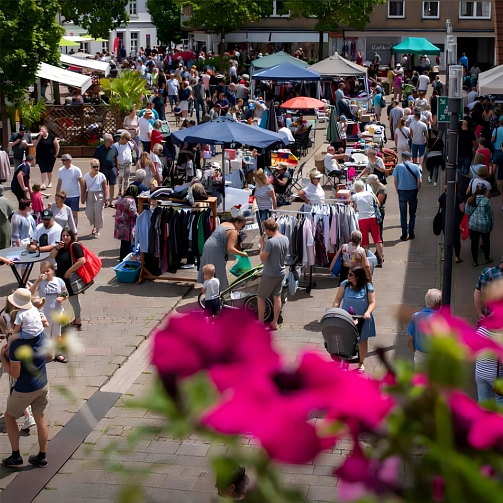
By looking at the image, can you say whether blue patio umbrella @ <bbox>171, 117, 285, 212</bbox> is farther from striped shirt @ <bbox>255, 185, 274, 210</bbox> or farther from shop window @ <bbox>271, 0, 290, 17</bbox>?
shop window @ <bbox>271, 0, 290, 17</bbox>

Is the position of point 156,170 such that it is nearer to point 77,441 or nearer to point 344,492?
point 77,441

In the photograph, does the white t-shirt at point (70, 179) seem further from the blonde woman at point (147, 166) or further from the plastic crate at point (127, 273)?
the plastic crate at point (127, 273)

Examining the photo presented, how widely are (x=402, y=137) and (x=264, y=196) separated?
737 centimetres

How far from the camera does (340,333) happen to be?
28.2 ft

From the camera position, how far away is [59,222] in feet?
41.6

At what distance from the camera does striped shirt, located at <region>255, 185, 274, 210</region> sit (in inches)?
541

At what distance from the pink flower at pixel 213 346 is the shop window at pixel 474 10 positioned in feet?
190

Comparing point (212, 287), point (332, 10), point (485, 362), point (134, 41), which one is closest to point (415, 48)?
point (332, 10)

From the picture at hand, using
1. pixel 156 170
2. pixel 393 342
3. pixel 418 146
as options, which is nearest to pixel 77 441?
pixel 393 342

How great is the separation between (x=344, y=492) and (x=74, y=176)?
14505 millimetres

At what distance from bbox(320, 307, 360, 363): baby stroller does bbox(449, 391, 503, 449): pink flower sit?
25.4 ft

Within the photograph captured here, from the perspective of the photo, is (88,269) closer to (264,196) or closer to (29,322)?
(29,322)

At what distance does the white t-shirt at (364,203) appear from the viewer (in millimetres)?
13086

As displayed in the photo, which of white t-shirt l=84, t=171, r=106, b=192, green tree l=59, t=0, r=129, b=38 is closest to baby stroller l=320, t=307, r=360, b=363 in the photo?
white t-shirt l=84, t=171, r=106, b=192
